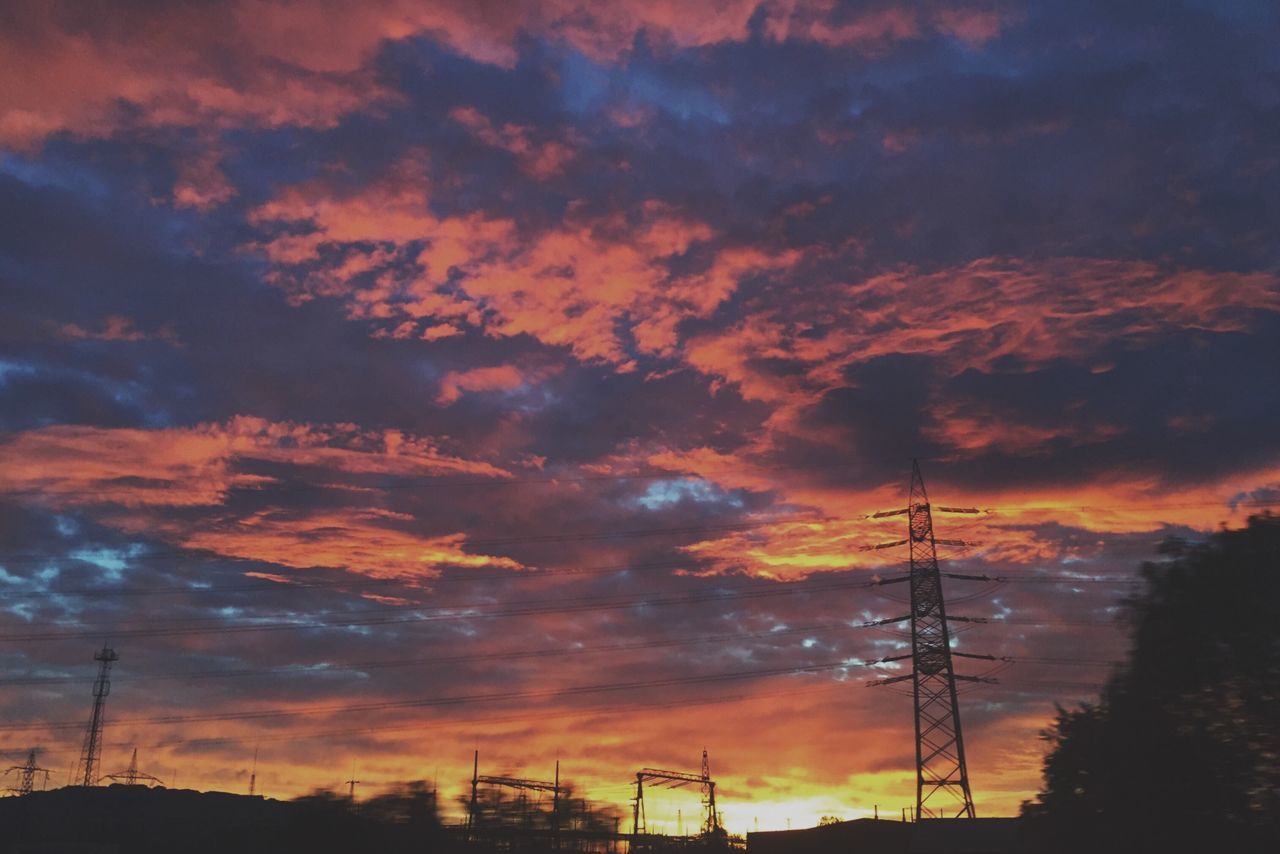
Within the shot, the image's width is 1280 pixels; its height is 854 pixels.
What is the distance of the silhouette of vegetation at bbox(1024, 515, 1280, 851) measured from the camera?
1037 inches

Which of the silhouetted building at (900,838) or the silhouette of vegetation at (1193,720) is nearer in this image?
the silhouette of vegetation at (1193,720)

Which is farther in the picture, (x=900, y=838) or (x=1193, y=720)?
(x=900, y=838)

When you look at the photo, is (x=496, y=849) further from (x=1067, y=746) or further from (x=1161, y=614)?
(x=1161, y=614)

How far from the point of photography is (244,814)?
68.9 meters

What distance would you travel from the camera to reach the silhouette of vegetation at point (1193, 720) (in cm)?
2634

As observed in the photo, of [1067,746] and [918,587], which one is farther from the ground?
[918,587]

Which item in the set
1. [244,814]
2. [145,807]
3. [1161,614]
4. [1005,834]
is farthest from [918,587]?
[145,807]

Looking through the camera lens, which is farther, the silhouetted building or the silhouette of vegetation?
the silhouetted building

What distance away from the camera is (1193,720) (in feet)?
91.2

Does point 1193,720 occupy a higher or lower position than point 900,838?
higher

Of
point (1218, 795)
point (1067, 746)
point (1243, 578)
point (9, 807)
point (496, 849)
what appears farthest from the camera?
point (9, 807)

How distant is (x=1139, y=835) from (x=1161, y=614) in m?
6.50

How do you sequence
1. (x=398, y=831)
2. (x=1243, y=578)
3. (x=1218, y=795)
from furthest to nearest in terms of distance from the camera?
1. (x=398, y=831)
2. (x=1243, y=578)
3. (x=1218, y=795)

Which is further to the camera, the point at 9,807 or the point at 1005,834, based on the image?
the point at 9,807
